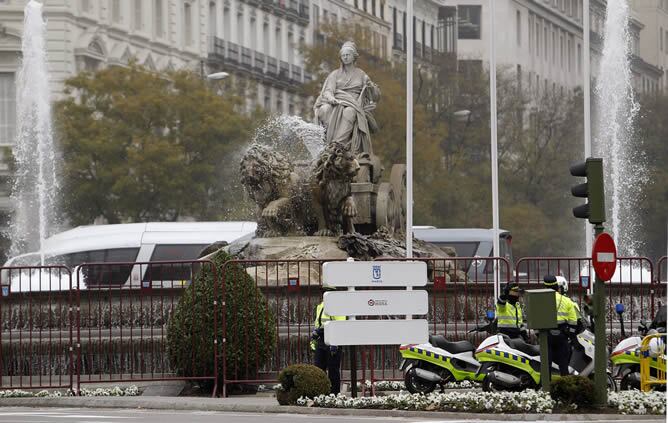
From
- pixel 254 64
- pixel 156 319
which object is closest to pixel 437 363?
pixel 156 319

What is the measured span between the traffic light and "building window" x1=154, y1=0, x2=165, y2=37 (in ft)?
203

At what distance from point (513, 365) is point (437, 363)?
3.32 feet

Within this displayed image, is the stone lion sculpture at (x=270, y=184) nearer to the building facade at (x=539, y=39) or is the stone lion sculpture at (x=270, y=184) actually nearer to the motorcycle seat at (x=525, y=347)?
the motorcycle seat at (x=525, y=347)

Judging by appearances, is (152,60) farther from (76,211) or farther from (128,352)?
(128,352)

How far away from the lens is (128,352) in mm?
25672

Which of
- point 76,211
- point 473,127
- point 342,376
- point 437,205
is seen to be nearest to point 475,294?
point 342,376

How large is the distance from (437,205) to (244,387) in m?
50.9

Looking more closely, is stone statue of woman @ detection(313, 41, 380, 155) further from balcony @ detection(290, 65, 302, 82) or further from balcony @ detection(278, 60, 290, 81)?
balcony @ detection(290, 65, 302, 82)

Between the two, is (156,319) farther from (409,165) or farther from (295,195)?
(409,165)

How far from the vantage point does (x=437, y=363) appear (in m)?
22.9

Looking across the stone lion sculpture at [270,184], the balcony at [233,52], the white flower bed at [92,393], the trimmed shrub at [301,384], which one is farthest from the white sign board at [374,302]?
the balcony at [233,52]

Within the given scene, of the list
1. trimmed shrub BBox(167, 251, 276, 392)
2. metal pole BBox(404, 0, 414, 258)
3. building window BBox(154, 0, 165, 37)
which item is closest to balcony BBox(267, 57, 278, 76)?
building window BBox(154, 0, 165, 37)

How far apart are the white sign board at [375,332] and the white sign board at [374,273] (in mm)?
393

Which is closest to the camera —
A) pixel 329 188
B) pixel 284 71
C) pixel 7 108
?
pixel 329 188
